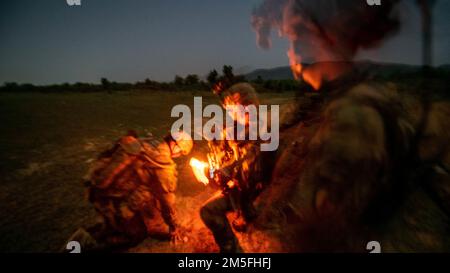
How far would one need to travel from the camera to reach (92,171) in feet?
10.2

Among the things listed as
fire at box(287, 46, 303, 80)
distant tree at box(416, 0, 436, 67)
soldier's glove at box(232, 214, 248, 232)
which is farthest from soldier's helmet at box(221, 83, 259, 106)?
distant tree at box(416, 0, 436, 67)

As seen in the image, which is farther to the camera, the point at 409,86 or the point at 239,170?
the point at 239,170

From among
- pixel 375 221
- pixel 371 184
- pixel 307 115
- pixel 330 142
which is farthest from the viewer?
pixel 307 115

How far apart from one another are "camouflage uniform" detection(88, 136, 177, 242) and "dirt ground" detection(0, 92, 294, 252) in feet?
1.30

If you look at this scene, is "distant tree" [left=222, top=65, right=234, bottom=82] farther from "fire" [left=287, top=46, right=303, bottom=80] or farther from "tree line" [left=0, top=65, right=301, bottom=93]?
"tree line" [left=0, top=65, right=301, bottom=93]

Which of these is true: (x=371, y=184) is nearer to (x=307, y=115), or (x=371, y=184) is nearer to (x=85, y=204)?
(x=307, y=115)

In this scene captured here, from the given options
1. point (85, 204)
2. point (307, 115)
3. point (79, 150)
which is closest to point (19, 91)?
point (79, 150)

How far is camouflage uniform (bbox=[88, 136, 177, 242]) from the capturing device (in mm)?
3109

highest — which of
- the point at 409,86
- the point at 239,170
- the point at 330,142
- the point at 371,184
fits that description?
the point at 409,86

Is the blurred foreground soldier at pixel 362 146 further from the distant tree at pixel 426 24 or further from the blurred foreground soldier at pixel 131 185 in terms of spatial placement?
the blurred foreground soldier at pixel 131 185

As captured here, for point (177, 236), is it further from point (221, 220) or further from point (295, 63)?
point (295, 63)

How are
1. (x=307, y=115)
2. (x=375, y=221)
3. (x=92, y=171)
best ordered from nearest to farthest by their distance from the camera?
1. (x=375, y=221)
2. (x=92, y=171)
3. (x=307, y=115)

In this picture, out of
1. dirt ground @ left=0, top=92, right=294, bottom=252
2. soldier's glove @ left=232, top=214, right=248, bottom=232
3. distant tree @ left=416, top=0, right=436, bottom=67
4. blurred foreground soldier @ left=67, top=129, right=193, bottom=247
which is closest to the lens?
distant tree @ left=416, top=0, right=436, bottom=67

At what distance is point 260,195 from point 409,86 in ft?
7.54
